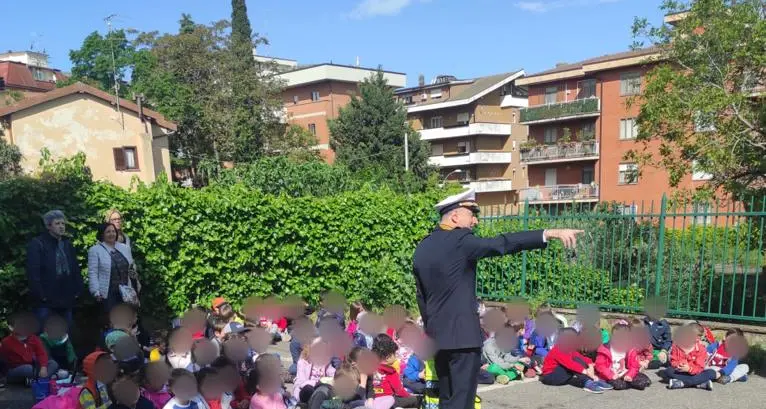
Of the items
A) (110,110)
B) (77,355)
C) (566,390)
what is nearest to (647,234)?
(566,390)

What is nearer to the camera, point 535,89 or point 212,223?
point 212,223

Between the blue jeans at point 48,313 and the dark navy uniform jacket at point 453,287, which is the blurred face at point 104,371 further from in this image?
the dark navy uniform jacket at point 453,287

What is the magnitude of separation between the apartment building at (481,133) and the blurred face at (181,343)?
139 ft

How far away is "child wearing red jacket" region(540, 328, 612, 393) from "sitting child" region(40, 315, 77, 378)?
5567 millimetres

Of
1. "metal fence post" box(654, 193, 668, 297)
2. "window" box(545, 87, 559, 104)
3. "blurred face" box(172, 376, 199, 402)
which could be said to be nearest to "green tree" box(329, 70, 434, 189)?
"window" box(545, 87, 559, 104)

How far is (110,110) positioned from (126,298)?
23.3 metres

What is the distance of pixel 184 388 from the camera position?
15.0ft

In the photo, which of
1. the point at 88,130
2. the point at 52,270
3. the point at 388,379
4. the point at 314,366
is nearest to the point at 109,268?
Result: the point at 52,270

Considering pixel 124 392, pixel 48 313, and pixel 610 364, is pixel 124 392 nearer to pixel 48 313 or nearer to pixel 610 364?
pixel 48 313

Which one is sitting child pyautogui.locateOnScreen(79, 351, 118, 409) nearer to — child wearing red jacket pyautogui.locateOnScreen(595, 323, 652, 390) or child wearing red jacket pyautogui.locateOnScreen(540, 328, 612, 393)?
child wearing red jacket pyautogui.locateOnScreen(540, 328, 612, 393)

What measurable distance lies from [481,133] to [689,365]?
42287mm

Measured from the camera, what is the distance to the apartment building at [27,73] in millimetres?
58853

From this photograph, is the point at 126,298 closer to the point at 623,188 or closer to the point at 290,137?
the point at 290,137

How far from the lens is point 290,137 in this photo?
37.2 m
